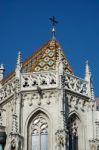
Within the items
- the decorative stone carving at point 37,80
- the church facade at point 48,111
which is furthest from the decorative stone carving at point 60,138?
the decorative stone carving at point 37,80

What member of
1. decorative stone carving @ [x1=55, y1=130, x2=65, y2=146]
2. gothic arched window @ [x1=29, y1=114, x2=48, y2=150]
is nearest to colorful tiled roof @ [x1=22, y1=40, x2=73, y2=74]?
gothic arched window @ [x1=29, y1=114, x2=48, y2=150]

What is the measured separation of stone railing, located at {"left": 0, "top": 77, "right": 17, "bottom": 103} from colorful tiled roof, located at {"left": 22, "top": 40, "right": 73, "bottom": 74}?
0.85 meters

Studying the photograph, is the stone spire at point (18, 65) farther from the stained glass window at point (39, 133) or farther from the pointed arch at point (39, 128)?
the stained glass window at point (39, 133)

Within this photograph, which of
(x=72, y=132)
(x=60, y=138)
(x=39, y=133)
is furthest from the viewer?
(x=72, y=132)

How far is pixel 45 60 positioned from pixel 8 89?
92.7 inches

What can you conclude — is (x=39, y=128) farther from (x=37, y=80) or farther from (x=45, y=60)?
(x=45, y=60)

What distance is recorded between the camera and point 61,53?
2230 centimetres

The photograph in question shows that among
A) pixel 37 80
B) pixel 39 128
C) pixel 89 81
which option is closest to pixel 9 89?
pixel 37 80

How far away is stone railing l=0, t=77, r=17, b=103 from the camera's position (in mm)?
21516

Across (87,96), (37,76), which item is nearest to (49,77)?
(37,76)

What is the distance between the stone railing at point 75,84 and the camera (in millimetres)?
21266

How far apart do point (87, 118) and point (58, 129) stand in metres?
2.16

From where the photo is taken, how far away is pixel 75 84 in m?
21.7

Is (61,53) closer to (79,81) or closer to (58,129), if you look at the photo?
(79,81)
